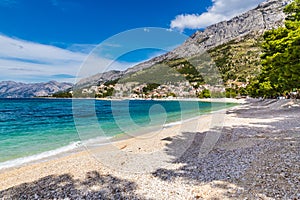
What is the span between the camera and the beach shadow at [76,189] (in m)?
6.16

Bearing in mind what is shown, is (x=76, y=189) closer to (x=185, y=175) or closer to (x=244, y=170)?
(x=185, y=175)

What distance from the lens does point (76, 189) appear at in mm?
6750

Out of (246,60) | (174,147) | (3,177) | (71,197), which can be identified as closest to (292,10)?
(174,147)

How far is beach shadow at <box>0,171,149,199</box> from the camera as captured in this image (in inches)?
243

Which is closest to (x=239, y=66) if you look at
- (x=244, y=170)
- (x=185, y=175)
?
(x=244, y=170)

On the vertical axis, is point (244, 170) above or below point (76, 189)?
above

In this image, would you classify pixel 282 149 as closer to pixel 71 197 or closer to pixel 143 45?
pixel 71 197

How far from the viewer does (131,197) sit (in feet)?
19.1

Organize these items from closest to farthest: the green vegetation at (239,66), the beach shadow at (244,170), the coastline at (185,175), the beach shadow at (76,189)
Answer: the beach shadow at (244,170), the coastline at (185,175), the beach shadow at (76,189), the green vegetation at (239,66)

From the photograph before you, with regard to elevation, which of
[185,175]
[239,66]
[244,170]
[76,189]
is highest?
[239,66]

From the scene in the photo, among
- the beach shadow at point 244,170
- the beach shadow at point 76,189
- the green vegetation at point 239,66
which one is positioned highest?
the green vegetation at point 239,66

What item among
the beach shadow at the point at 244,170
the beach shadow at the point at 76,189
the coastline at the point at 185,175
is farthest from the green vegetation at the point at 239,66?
the beach shadow at the point at 76,189

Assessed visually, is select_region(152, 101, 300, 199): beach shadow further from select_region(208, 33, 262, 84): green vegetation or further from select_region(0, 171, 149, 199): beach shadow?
select_region(208, 33, 262, 84): green vegetation

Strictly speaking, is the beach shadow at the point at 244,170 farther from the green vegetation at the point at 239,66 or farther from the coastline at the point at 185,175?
the green vegetation at the point at 239,66
